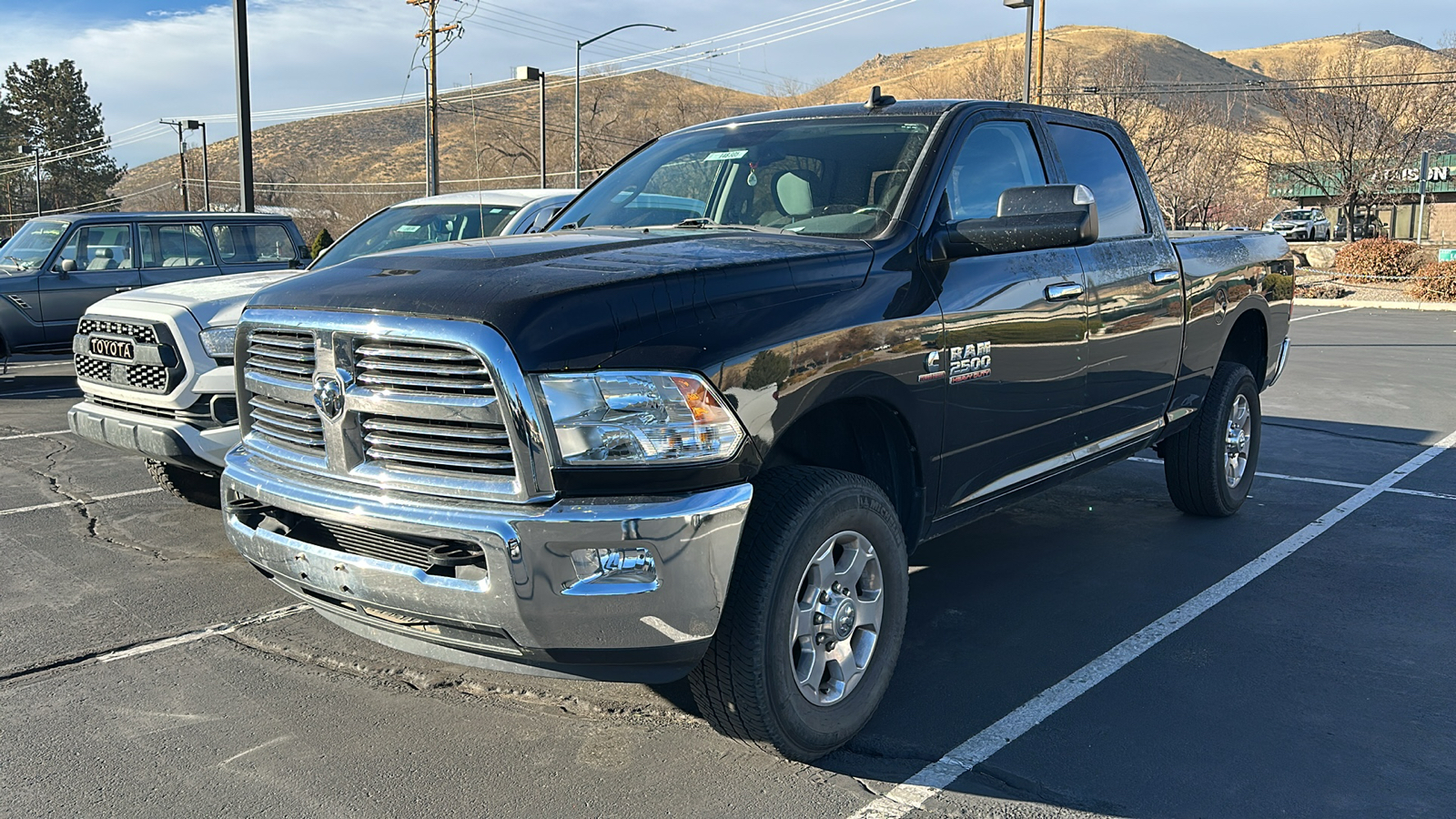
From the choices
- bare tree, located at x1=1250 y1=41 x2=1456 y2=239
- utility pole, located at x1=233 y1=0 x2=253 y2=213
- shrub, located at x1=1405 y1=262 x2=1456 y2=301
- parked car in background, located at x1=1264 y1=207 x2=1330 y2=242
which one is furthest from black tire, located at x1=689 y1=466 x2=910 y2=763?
parked car in background, located at x1=1264 y1=207 x2=1330 y2=242

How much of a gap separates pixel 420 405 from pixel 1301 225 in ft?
177

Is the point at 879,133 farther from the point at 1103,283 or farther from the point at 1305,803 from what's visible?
the point at 1305,803

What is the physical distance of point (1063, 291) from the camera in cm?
447

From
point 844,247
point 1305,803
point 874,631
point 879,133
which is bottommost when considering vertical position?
point 1305,803

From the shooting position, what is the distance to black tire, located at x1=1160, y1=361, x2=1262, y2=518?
615cm

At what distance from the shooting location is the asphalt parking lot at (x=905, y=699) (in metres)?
3.22

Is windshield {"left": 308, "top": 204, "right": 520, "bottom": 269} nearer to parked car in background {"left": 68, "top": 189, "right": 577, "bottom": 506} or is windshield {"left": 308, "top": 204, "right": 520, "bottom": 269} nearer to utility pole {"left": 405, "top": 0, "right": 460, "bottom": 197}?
parked car in background {"left": 68, "top": 189, "right": 577, "bottom": 506}

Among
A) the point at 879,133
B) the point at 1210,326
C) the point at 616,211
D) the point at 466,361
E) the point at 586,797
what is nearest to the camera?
the point at 466,361

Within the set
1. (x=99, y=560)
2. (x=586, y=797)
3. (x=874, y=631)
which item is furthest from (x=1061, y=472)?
(x=99, y=560)

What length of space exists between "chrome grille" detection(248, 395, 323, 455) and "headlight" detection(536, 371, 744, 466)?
87 cm

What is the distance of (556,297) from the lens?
9.55 feet

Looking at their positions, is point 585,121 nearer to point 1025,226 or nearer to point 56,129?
point 56,129

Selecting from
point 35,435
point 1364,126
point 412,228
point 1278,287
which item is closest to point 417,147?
point 1364,126

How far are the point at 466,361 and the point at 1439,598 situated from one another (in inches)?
176
